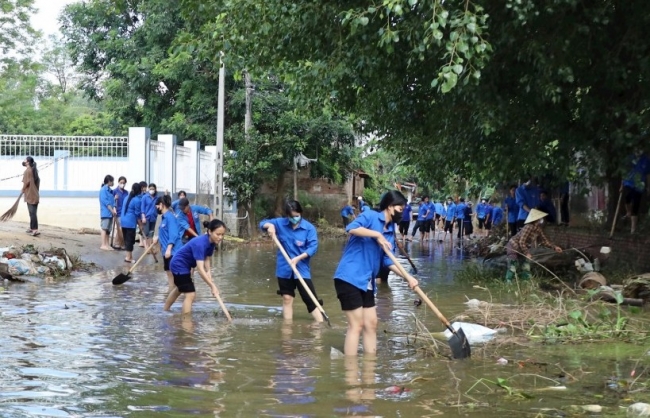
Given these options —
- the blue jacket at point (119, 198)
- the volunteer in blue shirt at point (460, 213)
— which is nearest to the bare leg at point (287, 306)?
the blue jacket at point (119, 198)

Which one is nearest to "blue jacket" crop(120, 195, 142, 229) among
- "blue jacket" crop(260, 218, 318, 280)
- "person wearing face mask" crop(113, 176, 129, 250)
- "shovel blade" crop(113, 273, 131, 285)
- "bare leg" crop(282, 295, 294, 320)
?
"person wearing face mask" crop(113, 176, 129, 250)

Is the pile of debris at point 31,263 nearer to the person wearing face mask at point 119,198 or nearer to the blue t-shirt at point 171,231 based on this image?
the blue t-shirt at point 171,231

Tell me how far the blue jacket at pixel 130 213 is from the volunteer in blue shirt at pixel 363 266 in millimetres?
11089

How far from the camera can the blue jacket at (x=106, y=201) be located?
62.8 feet

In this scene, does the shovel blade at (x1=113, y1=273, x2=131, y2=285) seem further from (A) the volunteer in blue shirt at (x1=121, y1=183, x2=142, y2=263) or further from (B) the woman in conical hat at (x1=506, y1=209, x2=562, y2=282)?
(B) the woman in conical hat at (x1=506, y1=209, x2=562, y2=282)

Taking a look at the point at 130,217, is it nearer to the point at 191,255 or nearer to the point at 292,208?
the point at 191,255

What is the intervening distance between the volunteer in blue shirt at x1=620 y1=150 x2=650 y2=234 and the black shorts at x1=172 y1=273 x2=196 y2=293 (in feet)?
23.3

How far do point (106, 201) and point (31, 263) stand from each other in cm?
455

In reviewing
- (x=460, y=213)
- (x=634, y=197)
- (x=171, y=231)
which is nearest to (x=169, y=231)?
(x=171, y=231)

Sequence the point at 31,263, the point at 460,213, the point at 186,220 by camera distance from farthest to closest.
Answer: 1. the point at 460,213
2. the point at 31,263
3. the point at 186,220

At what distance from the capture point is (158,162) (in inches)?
971

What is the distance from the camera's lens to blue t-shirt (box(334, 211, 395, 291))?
25.4ft

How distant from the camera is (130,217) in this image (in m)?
18.3

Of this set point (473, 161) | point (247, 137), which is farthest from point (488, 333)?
point (247, 137)
